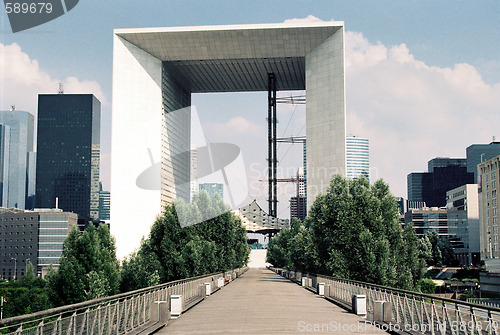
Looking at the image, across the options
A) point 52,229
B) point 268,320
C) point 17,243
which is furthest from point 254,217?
point 268,320

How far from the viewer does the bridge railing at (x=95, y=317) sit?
1159 centimetres

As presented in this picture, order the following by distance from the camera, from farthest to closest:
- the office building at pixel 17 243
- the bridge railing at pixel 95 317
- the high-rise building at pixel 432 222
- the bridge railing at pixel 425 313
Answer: the office building at pixel 17 243, the high-rise building at pixel 432 222, the bridge railing at pixel 425 313, the bridge railing at pixel 95 317

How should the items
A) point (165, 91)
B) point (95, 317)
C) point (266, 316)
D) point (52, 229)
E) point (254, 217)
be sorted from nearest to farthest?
point (95, 317), point (266, 316), point (165, 91), point (254, 217), point (52, 229)

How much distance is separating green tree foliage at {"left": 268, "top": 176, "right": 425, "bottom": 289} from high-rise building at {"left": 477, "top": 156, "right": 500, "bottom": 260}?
8568 cm

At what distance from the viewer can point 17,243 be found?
18950cm

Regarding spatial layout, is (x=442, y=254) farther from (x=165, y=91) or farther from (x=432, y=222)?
(x=165, y=91)

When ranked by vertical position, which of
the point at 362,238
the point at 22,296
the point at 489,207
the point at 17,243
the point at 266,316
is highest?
the point at 489,207

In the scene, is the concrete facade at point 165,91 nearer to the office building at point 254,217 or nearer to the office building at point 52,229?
the office building at point 254,217

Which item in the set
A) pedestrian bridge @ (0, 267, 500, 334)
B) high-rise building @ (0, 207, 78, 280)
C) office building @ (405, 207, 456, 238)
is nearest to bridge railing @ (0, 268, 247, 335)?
pedestrian bridge @ (0, 267, 500, 334)

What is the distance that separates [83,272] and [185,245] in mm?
15096

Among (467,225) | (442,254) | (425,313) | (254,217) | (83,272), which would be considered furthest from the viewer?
(254,217)

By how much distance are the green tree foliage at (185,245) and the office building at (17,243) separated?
136681 mm

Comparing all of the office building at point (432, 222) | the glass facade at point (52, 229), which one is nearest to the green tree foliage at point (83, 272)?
the glass facade at point (52, 229)

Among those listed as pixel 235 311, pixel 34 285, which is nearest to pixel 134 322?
pixel 235 311
